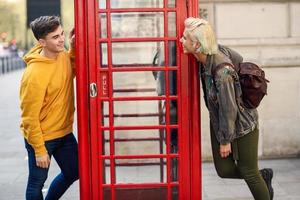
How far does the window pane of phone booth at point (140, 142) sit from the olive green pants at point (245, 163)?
0.39 meters

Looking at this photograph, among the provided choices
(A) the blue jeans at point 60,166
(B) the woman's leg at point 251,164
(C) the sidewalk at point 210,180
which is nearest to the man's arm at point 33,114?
(A) the blue jeans at point 60,166

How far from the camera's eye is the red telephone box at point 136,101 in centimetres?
413

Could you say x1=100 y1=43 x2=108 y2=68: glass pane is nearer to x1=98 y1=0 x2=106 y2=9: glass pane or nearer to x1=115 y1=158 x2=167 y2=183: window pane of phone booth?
x1=98 y1=0 x2=106 y2=9: glass pane

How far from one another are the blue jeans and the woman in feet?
3.26

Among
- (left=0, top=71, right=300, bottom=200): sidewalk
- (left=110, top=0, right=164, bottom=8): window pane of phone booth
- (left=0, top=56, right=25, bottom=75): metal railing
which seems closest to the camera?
(left=110, top=0, right=164, bottom=8): window pane of phone booth

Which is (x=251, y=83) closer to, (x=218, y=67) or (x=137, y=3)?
(x=218, y=67)

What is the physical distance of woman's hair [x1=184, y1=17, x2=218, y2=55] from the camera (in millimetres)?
3861

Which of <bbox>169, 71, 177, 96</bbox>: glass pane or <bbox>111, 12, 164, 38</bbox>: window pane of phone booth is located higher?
<bbox>111, 12, 164, 38</bbox>: window pane of phone booth

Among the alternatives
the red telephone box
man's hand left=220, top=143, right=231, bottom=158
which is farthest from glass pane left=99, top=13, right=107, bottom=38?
man's hand left=220, top=143, right=231, bottom=158

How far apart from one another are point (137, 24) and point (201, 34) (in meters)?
0.56

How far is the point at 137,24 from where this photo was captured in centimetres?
423

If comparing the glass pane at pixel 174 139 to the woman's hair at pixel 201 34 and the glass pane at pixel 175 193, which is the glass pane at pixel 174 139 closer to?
the glass pane at pixel 175 193

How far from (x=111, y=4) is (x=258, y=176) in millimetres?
1540

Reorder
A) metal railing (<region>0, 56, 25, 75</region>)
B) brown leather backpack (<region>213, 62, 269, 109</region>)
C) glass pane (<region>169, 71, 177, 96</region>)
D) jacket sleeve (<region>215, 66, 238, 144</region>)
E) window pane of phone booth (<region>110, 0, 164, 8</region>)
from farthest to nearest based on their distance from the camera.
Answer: metal railing (<region>0, 56, 25, 75</region>)
glass pane (<region>169, 71, 177, 96</region>)
window pane of phone booth (<region>110, 0, 164, 8</region>)
brown leather backpack (<region>213, 62, 269, 109</region>)
jacket sleeve (<region>215, 66, 238, 144</region>)
